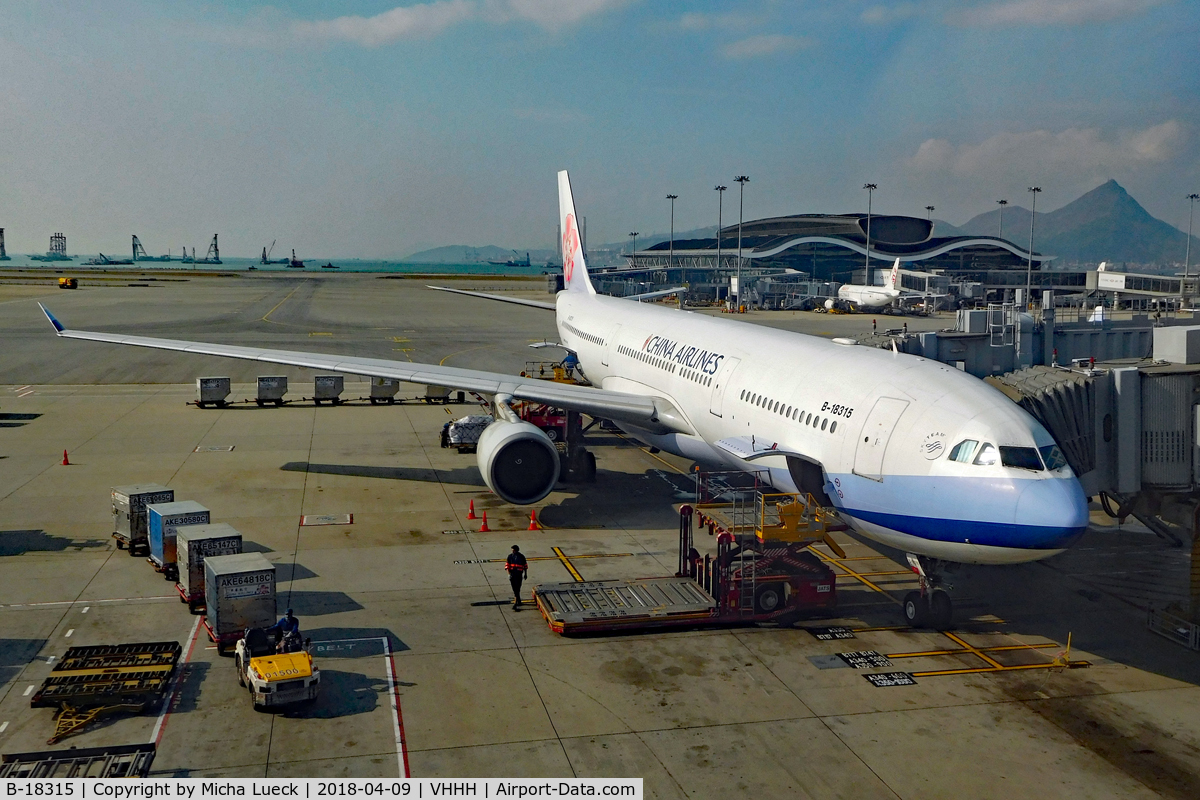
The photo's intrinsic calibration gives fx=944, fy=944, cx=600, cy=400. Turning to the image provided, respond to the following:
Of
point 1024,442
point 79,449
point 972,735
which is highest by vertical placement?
point 1024,442

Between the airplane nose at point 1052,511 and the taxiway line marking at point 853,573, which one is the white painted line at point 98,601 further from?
the airplane nose at point 1052,511

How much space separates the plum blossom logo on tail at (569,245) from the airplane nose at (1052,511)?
32.2 m

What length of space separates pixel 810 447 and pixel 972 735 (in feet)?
22.3

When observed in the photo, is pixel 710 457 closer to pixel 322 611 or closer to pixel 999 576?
pixel 999 576

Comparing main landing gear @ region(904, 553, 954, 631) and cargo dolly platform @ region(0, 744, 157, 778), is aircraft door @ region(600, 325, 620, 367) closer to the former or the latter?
main landing gear @ region(904, 553, 954, 631)

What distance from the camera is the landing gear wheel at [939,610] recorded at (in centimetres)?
1877

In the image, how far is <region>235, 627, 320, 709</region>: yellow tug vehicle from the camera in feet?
47.6

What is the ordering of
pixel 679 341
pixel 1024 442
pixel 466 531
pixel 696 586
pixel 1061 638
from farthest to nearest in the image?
pixel 679 341 → pixel 466 531 → pixel 696 586 → pixel 1061 638 → pixel 1024 442

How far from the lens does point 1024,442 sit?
52.6 ft

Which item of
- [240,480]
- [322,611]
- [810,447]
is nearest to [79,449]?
[240,480]

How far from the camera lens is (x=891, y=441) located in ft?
57.5

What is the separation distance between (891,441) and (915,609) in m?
3.79

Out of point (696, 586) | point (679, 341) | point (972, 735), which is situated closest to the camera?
point (972, 735)
